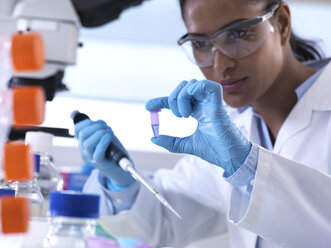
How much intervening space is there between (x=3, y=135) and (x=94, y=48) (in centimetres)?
262

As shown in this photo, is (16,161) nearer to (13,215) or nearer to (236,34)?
(13,215)

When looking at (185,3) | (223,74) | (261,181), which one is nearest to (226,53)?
(223,74)

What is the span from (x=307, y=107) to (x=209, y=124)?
63cm

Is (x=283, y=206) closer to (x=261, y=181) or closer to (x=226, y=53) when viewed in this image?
(x=261, y=181)

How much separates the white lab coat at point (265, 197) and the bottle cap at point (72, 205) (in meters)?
0.60

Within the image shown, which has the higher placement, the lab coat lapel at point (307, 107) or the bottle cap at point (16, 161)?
the bottle cap at point (16, 161)

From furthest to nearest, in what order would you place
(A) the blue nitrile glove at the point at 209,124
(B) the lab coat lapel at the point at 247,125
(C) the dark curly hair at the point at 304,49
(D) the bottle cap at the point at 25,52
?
(C) the dark curly hair at the point at 304,49 → (B) the lab coat lapel at the point at 247,125 → (A) the blue nitrile glove at the point at 209,124 → (D) the bottle cap at the point at 25,52

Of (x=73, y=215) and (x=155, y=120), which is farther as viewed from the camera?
(x=155, y=120)

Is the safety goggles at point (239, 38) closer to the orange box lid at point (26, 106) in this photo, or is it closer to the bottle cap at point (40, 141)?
the bottle cap at point (40, 141)

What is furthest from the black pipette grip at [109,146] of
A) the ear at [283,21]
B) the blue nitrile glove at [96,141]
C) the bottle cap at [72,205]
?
the ear at [283,21]

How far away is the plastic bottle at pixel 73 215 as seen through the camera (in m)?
0.83

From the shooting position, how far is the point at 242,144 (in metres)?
1.30

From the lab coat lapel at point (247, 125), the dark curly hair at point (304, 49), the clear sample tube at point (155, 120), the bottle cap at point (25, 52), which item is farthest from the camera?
the dark curly hair at point (304, 49)

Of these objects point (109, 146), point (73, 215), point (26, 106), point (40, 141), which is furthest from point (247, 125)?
point (26, 106)
